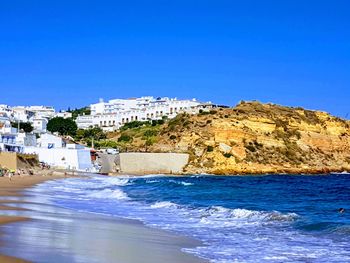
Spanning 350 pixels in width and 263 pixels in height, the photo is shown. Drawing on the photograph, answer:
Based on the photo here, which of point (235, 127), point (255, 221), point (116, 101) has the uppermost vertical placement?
point (116, 101)

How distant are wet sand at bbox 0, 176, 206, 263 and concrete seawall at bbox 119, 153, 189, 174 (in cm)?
6682

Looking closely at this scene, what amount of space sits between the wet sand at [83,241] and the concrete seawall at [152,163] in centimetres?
6682

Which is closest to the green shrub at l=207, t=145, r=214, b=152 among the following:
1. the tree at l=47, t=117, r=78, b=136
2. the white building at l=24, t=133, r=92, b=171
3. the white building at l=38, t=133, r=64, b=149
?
the white building at l=24, t=133, r=92, b=171

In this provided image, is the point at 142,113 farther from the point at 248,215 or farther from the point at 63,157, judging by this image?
the point at 248,215

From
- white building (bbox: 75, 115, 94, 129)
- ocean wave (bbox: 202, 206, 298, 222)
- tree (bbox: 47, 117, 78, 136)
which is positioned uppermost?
white building (bbox: 75, 115, 94, 129)

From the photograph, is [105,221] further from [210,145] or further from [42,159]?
[210,145]

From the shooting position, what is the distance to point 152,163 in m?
87.3

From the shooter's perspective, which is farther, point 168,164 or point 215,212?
point 168,164

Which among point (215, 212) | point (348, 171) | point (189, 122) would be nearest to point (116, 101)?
point (189, 122)

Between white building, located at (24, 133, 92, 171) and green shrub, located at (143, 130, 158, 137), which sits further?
green shrub, located at (143, 130, 158, 137)

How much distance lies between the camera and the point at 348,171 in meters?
108

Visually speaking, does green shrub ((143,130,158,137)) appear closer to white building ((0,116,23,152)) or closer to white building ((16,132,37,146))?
white building ((16,132,37,146))

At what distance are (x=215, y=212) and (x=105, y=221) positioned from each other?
24.3 ft

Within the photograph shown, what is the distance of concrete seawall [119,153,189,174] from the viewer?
8538 cm
